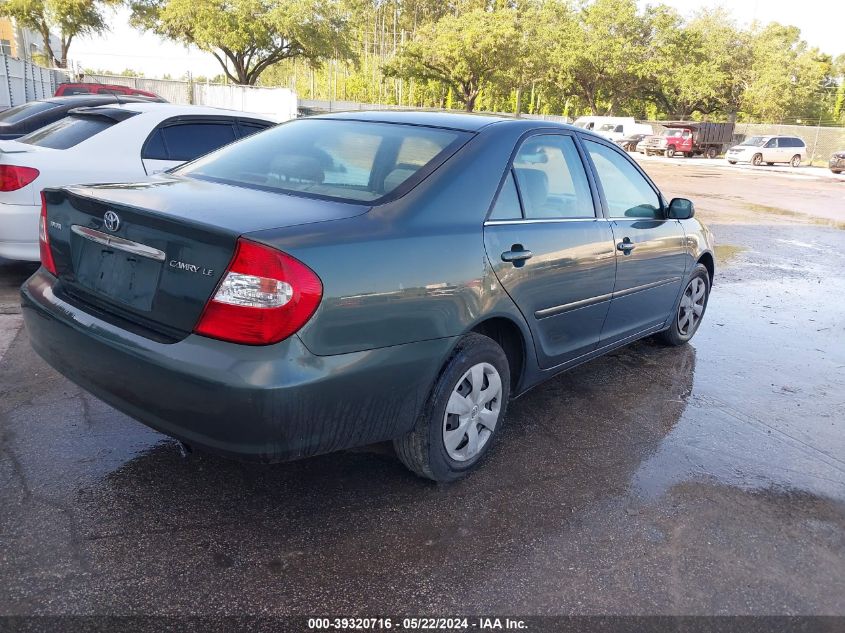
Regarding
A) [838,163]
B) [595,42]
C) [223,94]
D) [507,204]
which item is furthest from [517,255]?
[595,42]

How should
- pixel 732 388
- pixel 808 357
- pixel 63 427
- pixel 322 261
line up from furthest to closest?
pixel 808 357 → pixel 732 388 → pixel 63 427 → pixel 322 261

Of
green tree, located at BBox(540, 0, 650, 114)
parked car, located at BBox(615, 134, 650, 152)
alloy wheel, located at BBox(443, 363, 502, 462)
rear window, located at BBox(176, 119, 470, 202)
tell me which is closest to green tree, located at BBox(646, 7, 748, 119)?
green tree, located at BBox(540, 0, 650, 114)

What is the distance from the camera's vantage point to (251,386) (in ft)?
7.43

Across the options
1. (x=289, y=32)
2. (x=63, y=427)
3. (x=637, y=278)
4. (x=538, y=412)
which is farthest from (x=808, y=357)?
(x=289, y=32)

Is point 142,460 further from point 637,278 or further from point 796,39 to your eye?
point 796,39

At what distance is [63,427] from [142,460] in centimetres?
57

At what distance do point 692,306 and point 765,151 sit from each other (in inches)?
1345

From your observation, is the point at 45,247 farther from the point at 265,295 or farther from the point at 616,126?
the point at 616,126

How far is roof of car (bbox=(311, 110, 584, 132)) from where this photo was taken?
3414 millimetres

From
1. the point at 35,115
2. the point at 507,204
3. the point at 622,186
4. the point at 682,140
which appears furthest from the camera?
the point at 682,140

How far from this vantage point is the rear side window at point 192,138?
6152 millimetres

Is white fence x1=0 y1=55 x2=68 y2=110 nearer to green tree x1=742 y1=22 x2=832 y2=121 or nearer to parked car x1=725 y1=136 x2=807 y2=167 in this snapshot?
parked car x1=725 y1=136 x2=807 y2=167

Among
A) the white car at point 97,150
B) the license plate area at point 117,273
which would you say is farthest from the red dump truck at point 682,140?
the license plate area at point 117,273

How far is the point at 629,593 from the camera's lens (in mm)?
2475
